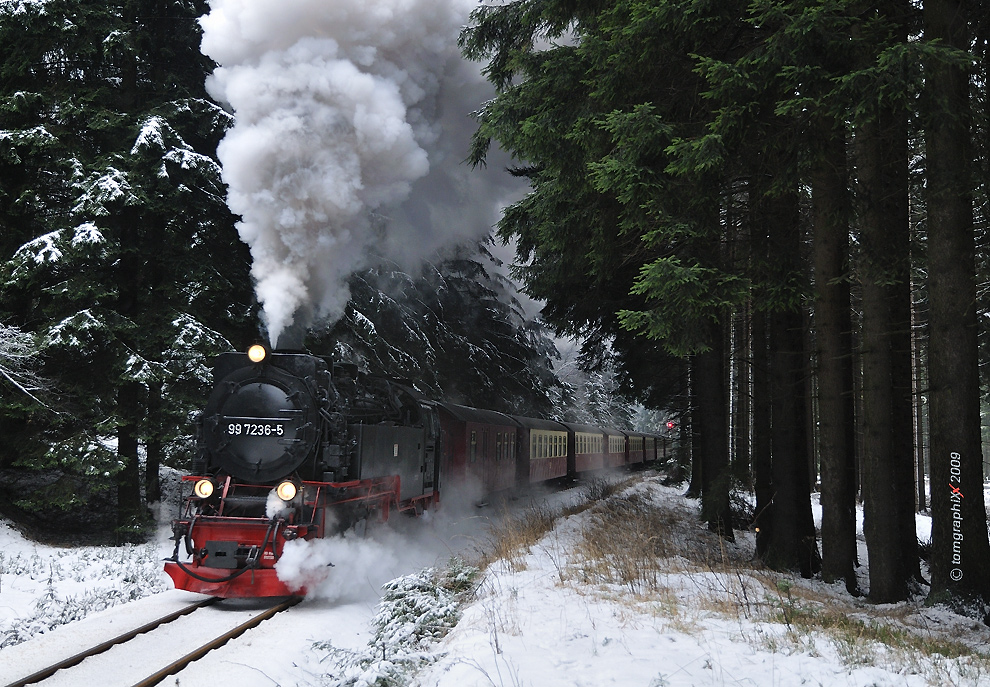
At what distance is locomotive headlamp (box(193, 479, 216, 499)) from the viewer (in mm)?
8531

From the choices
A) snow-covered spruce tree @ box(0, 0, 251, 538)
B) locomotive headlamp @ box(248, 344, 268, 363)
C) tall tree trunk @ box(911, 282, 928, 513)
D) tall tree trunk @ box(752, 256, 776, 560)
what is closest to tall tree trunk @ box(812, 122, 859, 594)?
tall tree trunk @ box(752, 256, 776, 560)

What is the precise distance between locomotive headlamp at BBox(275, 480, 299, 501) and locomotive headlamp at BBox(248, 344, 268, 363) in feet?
5.24

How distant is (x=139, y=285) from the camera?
13828 mm

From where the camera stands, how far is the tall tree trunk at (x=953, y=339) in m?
6.61

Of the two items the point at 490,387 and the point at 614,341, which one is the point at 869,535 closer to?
the point at 614,341

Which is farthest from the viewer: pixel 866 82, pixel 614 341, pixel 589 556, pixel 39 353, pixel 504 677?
pixel 614 341

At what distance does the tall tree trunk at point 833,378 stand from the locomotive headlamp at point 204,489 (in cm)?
722

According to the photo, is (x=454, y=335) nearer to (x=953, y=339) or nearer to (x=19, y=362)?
(x=19, y=362)

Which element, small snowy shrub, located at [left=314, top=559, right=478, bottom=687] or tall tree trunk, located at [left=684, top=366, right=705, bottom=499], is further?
tall tree trunk, located at [left=684, top=366, right=705, bottom=499]

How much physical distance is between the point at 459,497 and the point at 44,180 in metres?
9.99

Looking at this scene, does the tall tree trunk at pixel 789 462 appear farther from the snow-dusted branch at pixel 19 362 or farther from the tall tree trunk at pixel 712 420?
the snow-dusted branch at pixel 19 362

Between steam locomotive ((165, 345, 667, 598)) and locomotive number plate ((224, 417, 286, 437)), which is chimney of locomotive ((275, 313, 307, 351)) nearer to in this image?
steam locomotive ((165, 345, 667, 598))

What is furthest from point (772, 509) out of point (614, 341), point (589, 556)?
point (614, 341)

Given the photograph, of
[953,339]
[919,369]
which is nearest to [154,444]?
[953,339]
